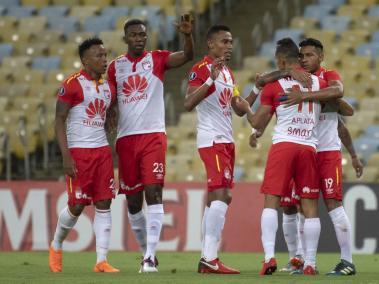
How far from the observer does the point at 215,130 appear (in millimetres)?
12570

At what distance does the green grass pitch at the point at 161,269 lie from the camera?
37.2 ft

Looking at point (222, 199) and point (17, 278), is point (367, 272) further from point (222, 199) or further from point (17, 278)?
point (17, 278)

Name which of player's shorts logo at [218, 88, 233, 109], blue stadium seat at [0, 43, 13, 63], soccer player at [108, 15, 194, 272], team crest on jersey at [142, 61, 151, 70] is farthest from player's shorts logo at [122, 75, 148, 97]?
blue stadium seat at [0, 43, 13, 63]

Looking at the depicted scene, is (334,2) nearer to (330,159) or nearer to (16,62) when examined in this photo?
(16,62)

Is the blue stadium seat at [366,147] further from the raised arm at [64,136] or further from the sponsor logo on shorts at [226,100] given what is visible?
the raised arm at [64,136]

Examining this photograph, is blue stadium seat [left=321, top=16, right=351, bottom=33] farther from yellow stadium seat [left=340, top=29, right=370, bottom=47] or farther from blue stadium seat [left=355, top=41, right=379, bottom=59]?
blue stadium seat [left=355, top=41, right=379, bottom=59]

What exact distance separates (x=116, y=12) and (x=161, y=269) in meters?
11.6

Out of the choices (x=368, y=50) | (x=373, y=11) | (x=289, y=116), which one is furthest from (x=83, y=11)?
(x=289, y=116)

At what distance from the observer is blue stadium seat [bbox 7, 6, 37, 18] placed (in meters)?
25.2

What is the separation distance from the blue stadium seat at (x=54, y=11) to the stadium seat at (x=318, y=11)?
4.64 m

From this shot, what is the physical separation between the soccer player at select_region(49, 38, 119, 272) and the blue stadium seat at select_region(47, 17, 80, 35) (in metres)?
11.4

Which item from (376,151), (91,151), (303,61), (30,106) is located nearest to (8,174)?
(30,106)

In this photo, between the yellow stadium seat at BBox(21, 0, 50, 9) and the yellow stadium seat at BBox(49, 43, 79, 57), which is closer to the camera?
the yellow stadium seat at BBox(49, 43, 79, 57)

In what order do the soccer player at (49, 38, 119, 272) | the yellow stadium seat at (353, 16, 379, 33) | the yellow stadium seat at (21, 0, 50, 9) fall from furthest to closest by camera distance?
the yellow stadium seat at (21, 0, 50, 9) < the yellow stadium seat at (353, 16, 379, 33) < the soccer player at (49, 38, 119, 272)
